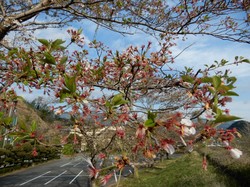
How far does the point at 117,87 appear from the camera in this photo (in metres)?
2.17

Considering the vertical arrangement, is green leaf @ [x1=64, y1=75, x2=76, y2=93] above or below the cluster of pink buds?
above

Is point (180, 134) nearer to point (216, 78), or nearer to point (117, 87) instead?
point (216, 78)

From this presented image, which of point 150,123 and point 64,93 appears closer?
point 150,123

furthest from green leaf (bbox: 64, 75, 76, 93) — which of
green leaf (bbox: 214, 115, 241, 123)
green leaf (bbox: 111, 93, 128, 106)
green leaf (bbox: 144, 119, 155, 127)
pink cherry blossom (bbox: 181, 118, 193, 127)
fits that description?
green leaf (bbox: 214, 115, 241, 123)

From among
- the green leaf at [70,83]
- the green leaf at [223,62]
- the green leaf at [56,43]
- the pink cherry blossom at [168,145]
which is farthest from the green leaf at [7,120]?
the green leaf at [223,62]

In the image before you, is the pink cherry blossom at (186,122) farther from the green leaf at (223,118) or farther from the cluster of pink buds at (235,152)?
the cluster of pink buds at (235,152)

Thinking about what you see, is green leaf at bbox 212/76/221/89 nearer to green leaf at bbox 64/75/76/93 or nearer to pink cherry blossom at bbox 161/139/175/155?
pink cherry blossom at bbox 161/139/175/155

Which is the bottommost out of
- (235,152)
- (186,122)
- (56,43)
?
(235,152)

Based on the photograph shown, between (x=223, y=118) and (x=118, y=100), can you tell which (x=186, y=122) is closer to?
(x=223, y=118)

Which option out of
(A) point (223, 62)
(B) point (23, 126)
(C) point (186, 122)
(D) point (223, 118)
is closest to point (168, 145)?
(C) point (186, 122)

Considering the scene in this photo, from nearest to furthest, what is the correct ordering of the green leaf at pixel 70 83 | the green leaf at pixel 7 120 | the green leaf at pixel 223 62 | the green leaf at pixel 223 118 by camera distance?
1. the green leaf at pixel 223 118
2. the green leaf at pixel 70 83
3. the green leaf at pixel 7 120
4. the green leaf at pixel 223 62

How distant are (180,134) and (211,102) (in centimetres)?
25

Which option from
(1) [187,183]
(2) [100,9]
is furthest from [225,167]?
(2) [100,9]

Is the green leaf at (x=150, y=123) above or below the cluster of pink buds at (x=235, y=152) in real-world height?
above
